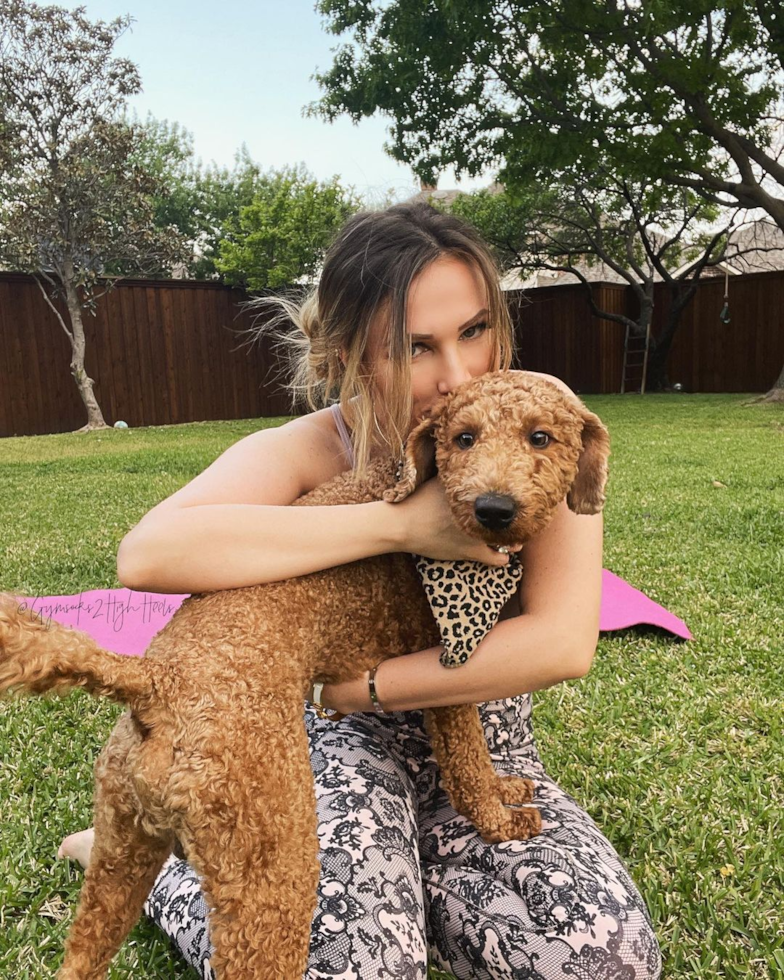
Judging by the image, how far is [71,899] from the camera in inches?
75.9

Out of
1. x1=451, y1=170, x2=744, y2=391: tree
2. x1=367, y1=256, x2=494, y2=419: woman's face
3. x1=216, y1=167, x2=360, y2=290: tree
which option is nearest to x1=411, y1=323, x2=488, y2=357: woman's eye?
x1=367, y1=256, x2=494, y2=419: woman's face

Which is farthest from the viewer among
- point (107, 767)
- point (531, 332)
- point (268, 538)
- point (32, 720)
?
point (531, 332)

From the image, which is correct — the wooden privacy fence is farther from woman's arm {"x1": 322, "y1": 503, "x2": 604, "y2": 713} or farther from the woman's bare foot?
woman's arm {"x1": 322, "y1": 503, "x2": 604, "y2": 713}

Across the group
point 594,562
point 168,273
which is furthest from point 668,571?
point 168,273

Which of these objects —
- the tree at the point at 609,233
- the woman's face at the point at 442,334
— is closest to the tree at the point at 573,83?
the tree at the point at 609,233

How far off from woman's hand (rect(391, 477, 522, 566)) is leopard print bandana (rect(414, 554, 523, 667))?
0.04m

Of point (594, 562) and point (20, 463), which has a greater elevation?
point (594, 562)

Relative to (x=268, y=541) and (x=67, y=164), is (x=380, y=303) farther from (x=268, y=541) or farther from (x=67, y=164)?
(x=67, y=164)

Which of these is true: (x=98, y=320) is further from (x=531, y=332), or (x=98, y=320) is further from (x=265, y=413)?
(x=531, y=332)

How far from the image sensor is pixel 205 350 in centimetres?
1573

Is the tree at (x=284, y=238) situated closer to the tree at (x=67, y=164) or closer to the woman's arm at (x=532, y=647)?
the tree at (x=67, y=164)

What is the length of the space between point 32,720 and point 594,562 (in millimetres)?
2151

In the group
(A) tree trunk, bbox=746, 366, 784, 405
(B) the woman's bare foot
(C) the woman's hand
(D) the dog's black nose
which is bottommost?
(B) the woman's bare foot

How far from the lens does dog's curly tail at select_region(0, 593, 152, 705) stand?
3.86 feet
